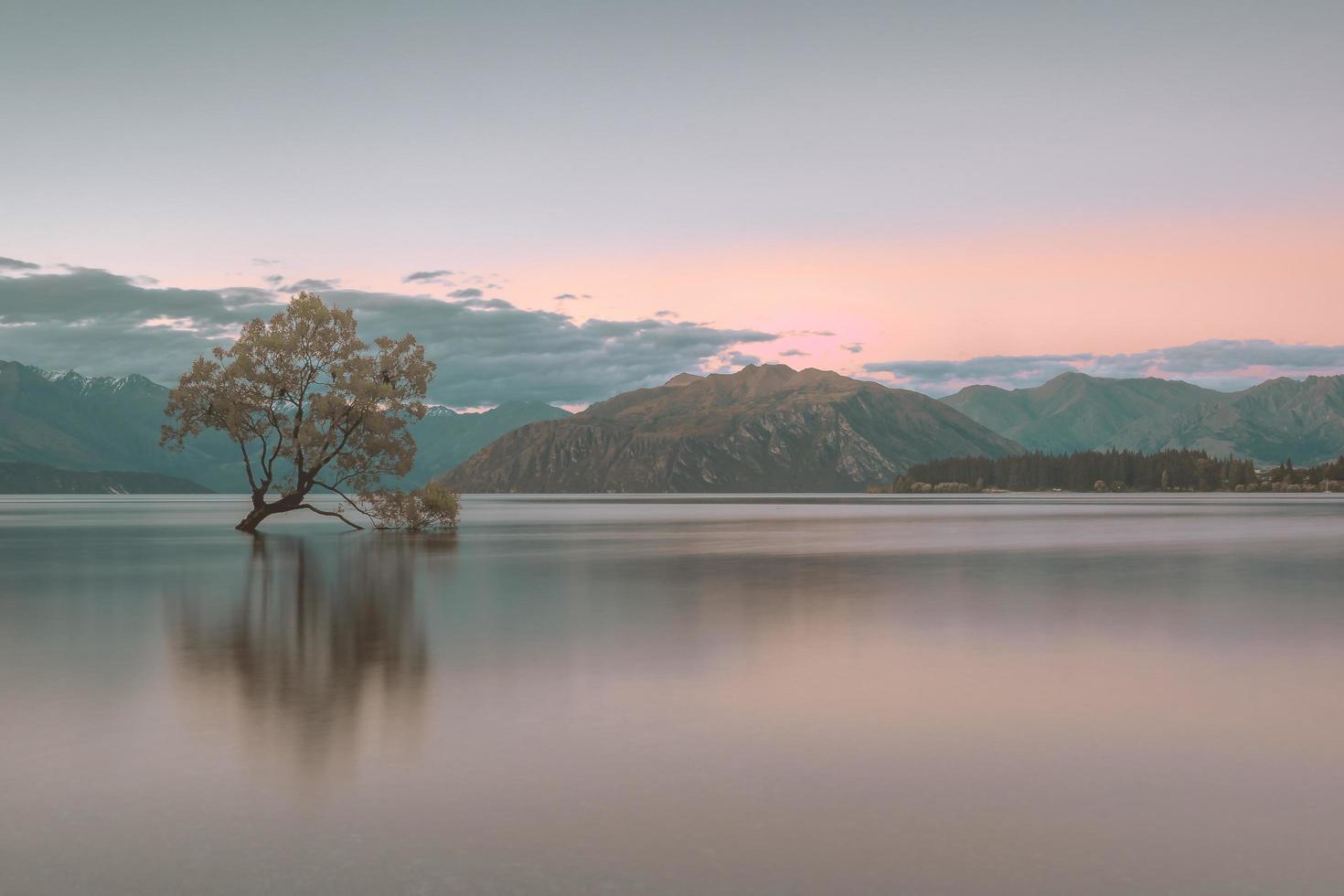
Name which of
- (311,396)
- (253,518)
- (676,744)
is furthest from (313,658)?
(253,518)

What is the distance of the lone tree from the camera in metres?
69.9

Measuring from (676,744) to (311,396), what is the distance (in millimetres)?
63118

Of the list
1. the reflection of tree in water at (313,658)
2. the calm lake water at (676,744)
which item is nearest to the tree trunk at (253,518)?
the reflection of tree in water at (313,658)

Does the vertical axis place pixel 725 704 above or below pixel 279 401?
below

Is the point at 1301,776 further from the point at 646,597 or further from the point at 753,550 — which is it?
the point at 753,550

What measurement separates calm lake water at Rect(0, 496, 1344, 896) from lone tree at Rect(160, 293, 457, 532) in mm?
41650

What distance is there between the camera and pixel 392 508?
257ft

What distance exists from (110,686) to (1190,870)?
602 inches

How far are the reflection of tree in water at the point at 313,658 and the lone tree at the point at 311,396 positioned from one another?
34046mm

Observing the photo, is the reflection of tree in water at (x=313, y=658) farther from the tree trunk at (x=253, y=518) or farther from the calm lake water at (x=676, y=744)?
the tree trunk at (x=253, y=518)

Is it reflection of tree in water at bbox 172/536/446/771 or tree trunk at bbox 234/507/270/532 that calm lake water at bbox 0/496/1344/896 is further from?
tree trunk at bbox 234/507/270/532

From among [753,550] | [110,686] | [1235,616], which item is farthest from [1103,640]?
[753,550]

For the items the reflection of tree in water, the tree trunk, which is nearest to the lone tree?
the tree trunk

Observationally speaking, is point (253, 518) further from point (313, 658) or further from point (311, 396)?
point (313, 658)
